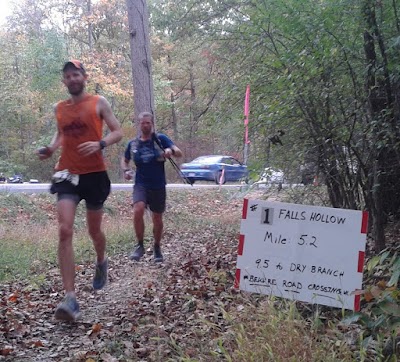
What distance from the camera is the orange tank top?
4.86m

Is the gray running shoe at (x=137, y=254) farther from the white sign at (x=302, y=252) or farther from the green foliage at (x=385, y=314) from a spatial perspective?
the green foliage at (x=385, y=314)

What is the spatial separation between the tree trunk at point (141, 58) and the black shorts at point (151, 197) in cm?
497

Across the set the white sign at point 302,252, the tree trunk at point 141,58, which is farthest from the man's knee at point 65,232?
the tree trunk at point 141,58

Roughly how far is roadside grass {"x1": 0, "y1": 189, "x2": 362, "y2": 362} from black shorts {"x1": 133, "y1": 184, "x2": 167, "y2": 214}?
0.94 m

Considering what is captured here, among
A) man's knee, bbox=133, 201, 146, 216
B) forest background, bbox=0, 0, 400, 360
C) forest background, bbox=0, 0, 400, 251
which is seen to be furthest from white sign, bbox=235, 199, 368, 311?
man's knee, bbox=133, 201, 146, 216

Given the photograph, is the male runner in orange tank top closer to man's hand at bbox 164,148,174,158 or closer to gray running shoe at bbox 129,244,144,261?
man's hand at bbox 164,148,174,158

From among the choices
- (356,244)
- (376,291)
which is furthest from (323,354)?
(356,244)

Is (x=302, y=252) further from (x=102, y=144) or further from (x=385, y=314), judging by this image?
(x=102, y=144)

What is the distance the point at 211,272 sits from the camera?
582cm

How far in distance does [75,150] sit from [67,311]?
135 centimetres

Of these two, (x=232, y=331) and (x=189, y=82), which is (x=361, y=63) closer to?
(x=232, y=331)

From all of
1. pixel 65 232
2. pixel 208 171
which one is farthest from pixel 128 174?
pixel 208 171

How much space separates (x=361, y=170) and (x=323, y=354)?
8.26 ft

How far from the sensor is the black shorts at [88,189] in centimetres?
491
